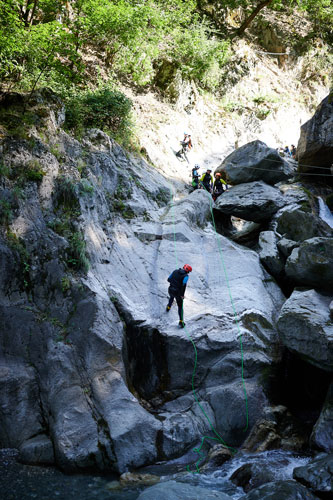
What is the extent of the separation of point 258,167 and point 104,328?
39.2 feet

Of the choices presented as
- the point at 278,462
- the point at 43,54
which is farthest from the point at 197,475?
the point at 43,54

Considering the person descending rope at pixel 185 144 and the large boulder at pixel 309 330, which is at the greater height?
the person descending rope at pixel 185 144

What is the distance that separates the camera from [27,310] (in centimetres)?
949

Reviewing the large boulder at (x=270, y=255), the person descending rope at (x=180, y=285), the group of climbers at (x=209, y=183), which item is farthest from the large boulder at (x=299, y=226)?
the person descending rope at (x=180, y=285)

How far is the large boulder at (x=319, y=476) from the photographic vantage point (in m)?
6.83

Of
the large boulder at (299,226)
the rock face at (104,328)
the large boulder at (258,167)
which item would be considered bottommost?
the rock face at (104,328)

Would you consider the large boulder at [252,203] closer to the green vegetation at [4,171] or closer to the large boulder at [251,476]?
the green vegetation at [4,171]

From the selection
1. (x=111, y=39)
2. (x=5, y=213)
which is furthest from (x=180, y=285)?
(x=111, y=39)

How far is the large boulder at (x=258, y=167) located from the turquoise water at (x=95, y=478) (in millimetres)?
12722

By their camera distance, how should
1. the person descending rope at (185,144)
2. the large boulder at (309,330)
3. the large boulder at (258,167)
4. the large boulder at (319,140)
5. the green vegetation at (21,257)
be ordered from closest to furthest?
1. the large boulder at (309,330)
2. the green vegetation at (21,257)
3. the large boulder at (319,140)
4. the large boulder at (258,167)
5. the person descending rope at (185,144)

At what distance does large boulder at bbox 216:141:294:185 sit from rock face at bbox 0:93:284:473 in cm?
607

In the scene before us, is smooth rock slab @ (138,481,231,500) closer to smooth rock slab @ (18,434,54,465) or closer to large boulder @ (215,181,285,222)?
smooth rock slab @ (18,434,54,465)

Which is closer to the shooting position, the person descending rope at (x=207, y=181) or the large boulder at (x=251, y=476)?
the large boulder at (x=251, y=476)

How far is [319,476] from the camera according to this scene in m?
7.07
